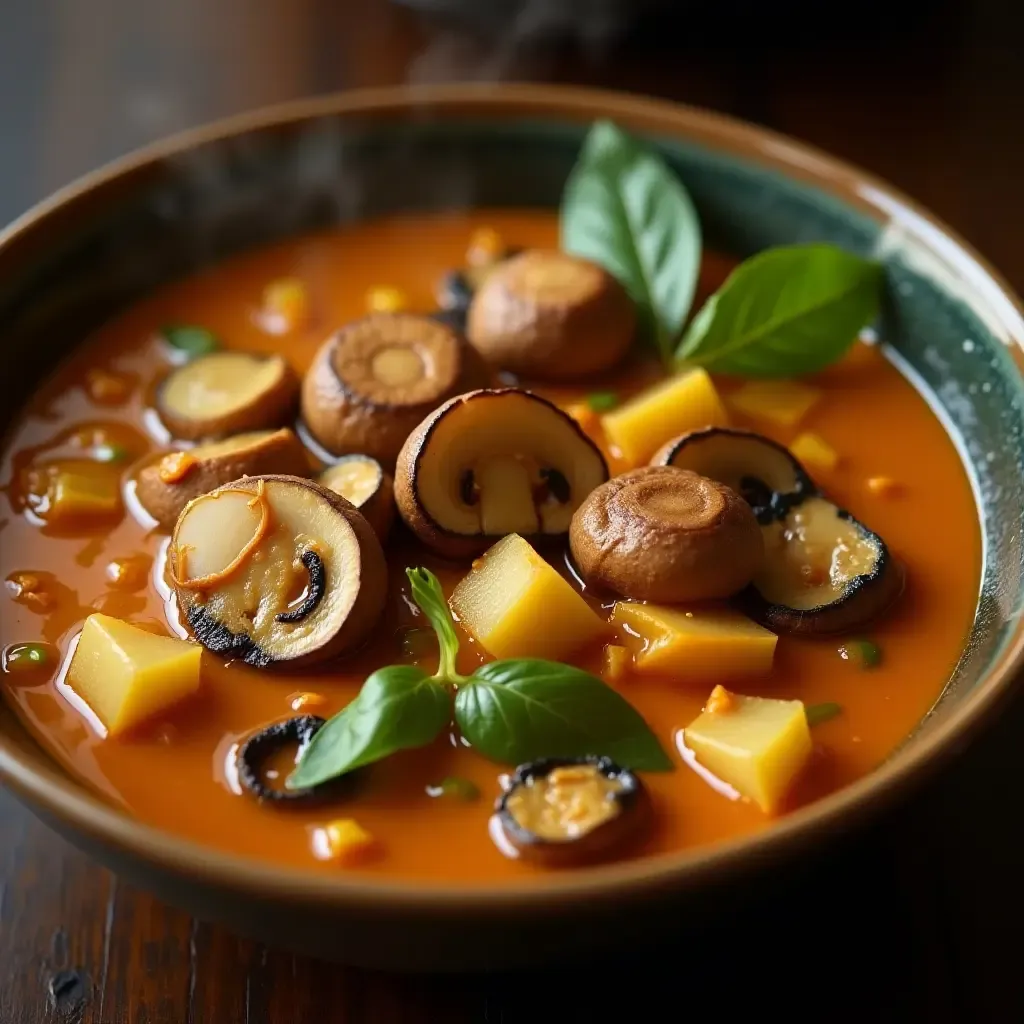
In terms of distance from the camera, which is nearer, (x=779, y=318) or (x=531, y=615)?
(x=531, y=615)

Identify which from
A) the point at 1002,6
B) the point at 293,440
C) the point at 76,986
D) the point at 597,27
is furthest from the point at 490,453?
the point at 1002,6

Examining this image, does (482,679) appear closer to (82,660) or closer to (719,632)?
(719,632)

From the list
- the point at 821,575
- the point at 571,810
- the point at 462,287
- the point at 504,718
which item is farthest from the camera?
the point at 462,287

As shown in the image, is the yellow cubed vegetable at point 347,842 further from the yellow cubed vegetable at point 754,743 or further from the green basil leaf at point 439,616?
the yellow cubed vegetable at point 754,743

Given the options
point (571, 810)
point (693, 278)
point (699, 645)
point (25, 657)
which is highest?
point (693, 278)

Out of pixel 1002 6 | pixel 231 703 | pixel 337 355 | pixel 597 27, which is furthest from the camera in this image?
pixel 1002 6

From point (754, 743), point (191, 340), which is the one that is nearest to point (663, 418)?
point (754, 743)

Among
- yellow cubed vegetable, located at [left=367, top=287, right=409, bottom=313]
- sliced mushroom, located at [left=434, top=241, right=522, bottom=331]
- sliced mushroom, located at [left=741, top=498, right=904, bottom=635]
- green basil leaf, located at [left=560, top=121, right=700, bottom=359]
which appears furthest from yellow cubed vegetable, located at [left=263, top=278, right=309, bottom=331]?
sliced mushroom, located at [left=741, top=498, right=904, bottom=635]

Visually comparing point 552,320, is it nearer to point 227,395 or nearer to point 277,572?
point 227,395
